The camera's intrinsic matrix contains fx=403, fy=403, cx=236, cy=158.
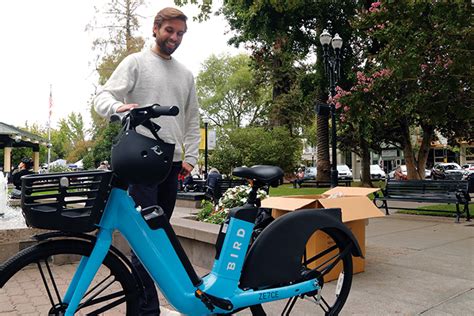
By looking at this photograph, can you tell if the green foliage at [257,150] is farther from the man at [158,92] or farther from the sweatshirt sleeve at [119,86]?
the sweatshirt sleeve at [119,86]

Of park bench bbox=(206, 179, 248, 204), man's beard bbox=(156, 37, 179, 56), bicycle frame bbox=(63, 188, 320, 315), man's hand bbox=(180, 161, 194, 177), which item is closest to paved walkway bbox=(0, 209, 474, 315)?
bicycle frame bbox=(63, 188, 320, 315)

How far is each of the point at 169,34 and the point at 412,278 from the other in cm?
342

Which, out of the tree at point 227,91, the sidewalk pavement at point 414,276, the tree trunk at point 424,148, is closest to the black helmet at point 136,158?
the sidewalk pavement at point 414,276

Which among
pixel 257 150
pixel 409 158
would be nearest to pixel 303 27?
pixel 409 158

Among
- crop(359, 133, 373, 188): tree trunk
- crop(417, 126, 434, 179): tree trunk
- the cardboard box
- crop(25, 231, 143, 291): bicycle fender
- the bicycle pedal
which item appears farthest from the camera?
crop(359, 133, 373, 188): tree trunk

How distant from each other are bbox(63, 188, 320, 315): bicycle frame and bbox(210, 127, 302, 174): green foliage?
25.5m

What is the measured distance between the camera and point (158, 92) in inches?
110

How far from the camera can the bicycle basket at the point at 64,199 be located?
75.3 inches

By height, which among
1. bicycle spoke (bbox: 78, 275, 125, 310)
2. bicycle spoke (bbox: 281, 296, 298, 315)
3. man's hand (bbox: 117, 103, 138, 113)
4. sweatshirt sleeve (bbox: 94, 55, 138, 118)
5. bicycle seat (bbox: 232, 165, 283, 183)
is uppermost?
sweatshirt sleeve (bbox: 94, 55, 138, 118)

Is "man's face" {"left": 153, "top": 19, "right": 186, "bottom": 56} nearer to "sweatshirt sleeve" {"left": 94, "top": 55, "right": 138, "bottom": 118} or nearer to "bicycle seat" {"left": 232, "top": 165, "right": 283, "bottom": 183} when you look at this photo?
"sweatshirt sleeve" {"left": 94, "top": 55, "right": 138, "bottom": 118}

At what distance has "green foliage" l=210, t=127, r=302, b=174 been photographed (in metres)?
28.3

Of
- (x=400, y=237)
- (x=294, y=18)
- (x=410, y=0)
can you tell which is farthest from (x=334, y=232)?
(x=294, y=18)

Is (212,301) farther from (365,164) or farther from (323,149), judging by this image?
(365,164)

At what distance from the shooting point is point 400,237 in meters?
6.71
